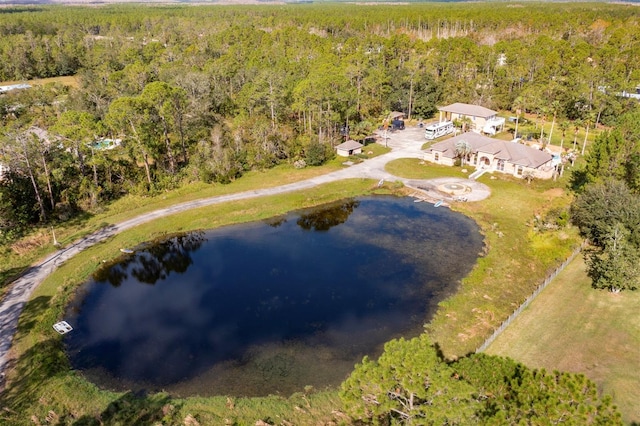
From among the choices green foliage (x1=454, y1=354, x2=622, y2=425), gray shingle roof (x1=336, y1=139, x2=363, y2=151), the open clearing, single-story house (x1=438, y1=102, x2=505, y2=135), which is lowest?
gray shingle roof (x1=336, y1=139, x2=363, y2=151)

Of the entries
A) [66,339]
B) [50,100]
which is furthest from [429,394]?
[50,100]

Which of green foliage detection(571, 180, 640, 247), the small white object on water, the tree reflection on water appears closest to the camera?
the small white object on water

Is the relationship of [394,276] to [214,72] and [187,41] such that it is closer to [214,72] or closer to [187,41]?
[214,72]

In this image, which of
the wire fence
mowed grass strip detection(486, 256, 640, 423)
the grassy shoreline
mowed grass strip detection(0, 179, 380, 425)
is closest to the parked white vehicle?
the grassy shoreline

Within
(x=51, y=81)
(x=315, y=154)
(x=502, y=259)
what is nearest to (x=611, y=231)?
(x=502, y=259)

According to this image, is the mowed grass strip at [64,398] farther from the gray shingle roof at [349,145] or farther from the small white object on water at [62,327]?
the gray shingle roof at [349,145]

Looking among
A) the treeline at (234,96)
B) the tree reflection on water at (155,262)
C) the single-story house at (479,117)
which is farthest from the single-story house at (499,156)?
the tree reflection on water at (155,262)

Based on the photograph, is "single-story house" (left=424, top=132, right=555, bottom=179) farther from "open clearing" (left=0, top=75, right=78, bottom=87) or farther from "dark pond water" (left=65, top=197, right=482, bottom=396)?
"open clearing" (left=0, top=75, right=78, bottom=87)
